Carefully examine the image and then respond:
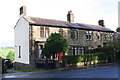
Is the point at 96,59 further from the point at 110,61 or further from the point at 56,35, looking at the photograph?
the point at 56,35

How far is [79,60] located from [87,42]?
414 inches

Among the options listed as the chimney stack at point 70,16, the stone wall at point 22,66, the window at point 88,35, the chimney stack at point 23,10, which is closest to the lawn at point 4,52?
the stone wall at point 22,66

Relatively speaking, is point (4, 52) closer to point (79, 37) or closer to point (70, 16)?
point (70, 16)

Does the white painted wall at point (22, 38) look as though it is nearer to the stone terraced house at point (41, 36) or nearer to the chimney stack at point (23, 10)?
the stone terraced house at point (41, 36)

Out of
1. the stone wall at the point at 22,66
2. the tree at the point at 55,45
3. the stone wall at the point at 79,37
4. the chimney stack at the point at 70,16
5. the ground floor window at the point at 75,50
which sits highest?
the chimney stack at the point at 70,16

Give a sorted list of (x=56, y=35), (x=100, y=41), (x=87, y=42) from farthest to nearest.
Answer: (x=100, y=41)
(x=87, y=42)
(x=56, y=35)

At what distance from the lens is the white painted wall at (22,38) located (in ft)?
82.0

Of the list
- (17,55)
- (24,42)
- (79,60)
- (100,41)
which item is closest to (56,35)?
(79,60)

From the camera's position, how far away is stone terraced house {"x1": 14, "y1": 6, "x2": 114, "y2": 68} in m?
24.0

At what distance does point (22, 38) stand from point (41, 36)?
4.01 meters

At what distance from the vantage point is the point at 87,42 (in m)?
32.1

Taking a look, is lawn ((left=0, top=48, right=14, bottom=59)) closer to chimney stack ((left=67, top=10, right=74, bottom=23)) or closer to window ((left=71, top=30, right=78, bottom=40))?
chimney stack ((left=67, top=10, right=74, bottom=23))

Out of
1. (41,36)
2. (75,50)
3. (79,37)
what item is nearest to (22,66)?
(41,36)

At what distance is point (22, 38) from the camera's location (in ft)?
87.8
